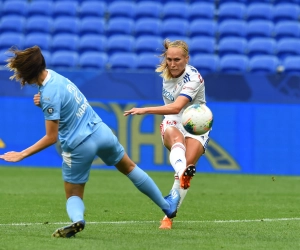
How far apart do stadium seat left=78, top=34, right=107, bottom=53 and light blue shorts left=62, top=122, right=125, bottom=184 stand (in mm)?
12598

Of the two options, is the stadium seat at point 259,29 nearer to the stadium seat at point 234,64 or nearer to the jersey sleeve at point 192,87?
the stadium seat at point 234,64

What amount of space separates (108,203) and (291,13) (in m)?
11.3

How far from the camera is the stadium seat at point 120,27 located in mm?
20328

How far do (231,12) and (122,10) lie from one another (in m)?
2.84

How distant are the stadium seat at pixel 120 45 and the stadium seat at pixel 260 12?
3237 millimetres

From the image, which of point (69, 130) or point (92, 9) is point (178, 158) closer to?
point (69, 130)

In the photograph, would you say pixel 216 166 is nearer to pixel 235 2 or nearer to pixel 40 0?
pixel 235 2

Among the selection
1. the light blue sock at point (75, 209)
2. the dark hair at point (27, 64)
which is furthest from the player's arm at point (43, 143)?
the light blue sock at point (75, 209)

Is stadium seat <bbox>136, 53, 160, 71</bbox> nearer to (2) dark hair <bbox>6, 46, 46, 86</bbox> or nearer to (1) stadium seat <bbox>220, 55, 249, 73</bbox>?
(1) stadium seat <bbox>220, 55, 249, 73</bbox>

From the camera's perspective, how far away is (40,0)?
21.5m

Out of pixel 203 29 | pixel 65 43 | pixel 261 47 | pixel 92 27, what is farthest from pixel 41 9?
pixel 261 47

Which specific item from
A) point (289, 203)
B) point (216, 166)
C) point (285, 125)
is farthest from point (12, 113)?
point (289, 203)

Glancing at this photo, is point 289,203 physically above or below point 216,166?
above

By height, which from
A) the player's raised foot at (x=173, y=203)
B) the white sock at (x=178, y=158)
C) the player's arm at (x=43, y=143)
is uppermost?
the player's arm at (x=43, y=143)
